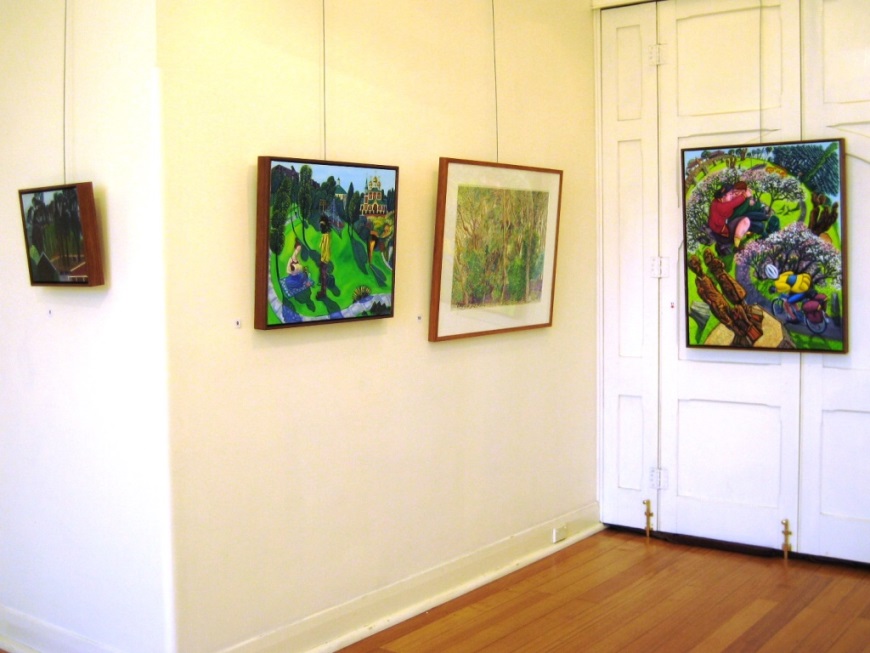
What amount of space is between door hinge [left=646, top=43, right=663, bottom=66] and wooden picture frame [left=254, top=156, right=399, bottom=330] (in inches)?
79.0

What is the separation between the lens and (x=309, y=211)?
136 inches

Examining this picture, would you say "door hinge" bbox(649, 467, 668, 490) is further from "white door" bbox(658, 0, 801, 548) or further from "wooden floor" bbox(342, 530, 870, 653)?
"wooden floor" bbox(342, 530, 870, 653)

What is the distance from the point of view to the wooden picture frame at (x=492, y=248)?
4.16 m

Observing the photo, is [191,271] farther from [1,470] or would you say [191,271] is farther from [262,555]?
[1,470]

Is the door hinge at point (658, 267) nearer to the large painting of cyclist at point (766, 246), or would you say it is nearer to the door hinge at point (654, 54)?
the large painting of cyclist at point (766, 246)

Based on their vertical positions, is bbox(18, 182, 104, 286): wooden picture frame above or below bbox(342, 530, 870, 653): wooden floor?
above

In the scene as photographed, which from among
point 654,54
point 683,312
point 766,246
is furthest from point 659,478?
point 654,54

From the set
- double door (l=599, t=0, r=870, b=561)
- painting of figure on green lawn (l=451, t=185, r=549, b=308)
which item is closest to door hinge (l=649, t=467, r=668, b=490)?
double door (l=599, t=0, r=870, b=561)

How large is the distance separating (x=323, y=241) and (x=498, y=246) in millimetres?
1187

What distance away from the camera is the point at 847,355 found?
4.63 meters

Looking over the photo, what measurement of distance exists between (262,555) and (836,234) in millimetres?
3100

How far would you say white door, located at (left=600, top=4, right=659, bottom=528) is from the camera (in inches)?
201

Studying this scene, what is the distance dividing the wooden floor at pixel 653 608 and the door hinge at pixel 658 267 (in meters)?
1.48

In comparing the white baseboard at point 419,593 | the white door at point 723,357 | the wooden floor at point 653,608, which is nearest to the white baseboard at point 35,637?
the white baseboard at point 419,593
